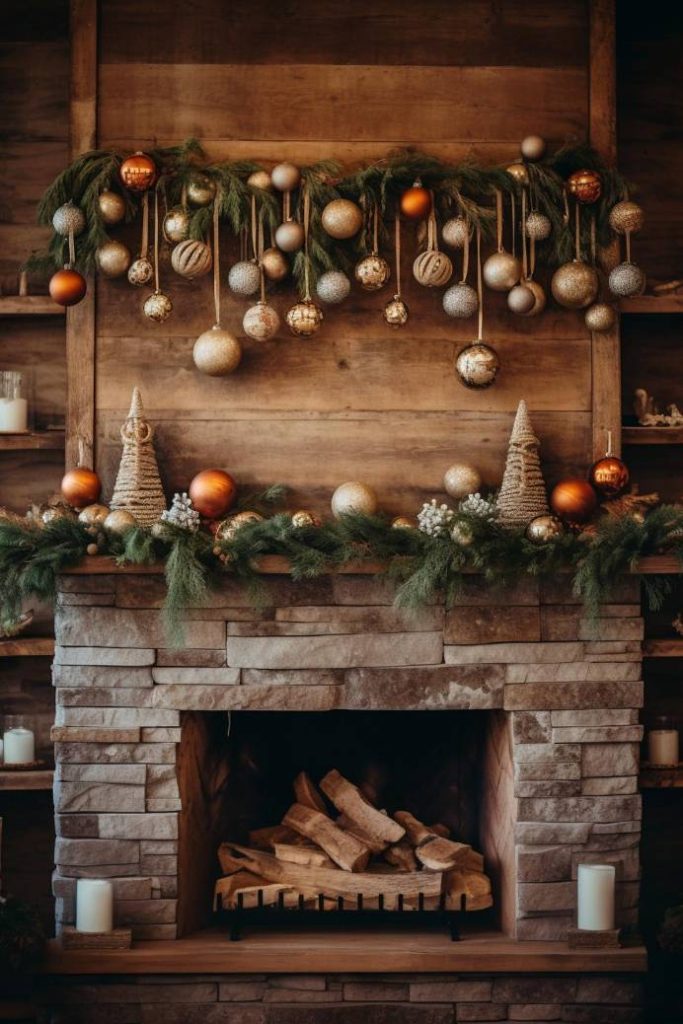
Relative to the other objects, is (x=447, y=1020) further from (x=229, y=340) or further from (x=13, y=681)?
(x=229, y=340)

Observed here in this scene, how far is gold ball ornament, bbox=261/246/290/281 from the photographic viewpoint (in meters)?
2.91

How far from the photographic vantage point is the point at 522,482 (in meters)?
2.81

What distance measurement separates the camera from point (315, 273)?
293cm

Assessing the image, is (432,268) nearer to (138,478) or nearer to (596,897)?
(138,478)

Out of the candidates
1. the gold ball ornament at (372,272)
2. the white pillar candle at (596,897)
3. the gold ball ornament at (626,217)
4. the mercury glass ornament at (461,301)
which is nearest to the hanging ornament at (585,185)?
the gold ball ornament at (626,217)

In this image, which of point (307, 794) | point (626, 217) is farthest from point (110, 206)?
point (307, 794)

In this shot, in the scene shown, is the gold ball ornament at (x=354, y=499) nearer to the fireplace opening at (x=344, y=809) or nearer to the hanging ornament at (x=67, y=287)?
the fireplace opening at (x=344, y=809)

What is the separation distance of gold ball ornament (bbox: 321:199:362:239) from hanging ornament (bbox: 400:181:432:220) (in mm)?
119

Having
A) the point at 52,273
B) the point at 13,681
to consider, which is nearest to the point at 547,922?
the point at 13,681

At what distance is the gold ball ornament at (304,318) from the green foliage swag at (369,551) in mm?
496

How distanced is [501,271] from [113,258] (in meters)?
0.98

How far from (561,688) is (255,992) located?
1066 mm

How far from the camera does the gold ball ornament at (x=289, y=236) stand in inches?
113

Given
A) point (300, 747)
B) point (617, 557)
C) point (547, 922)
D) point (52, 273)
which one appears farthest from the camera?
point (300, 747)
